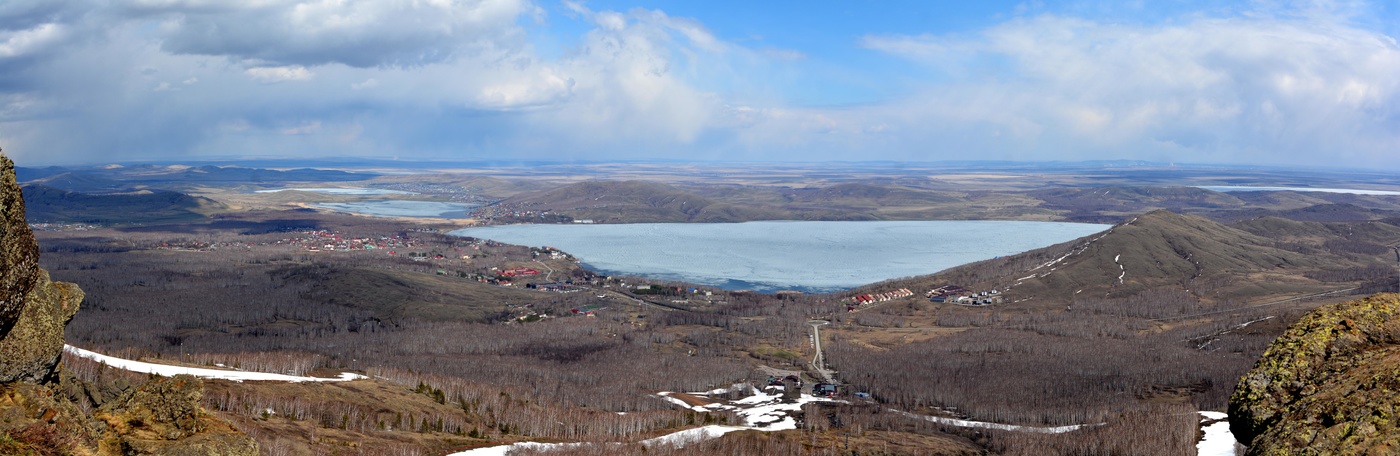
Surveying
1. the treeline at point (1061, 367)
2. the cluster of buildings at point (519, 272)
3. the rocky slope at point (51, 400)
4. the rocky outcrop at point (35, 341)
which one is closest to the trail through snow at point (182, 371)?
the rocky outcrop at point (35, 341)

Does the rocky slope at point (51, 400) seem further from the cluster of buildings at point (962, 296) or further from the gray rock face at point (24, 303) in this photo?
the cluster of buildings at point (962, 296)

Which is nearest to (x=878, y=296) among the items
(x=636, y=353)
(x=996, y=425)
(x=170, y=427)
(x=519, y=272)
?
(x=636, y=353)

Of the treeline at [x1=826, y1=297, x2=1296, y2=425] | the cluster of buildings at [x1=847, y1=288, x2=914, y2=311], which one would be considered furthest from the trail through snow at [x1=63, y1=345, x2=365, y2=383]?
the cluster of buildings at [x1=847, y1=288, x2=914, y2=311]

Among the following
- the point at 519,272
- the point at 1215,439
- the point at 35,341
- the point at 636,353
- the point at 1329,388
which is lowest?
the point at 636,353

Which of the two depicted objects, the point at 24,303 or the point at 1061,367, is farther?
the point at 1061,367

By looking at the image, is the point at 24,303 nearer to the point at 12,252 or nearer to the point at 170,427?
the point at 12,252

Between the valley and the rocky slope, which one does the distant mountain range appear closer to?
the valley

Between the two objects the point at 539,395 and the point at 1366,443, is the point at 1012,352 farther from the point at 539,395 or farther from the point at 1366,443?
the point at 1366,443
